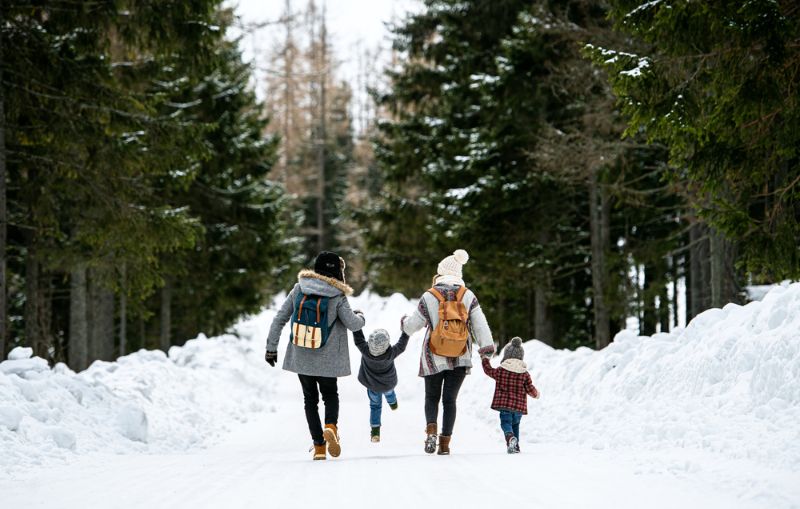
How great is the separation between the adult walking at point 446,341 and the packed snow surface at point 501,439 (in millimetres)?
402

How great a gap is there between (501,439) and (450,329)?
9.03 ft

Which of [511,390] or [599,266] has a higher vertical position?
[599,266]

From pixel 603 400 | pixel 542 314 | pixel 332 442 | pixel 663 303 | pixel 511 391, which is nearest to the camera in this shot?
pixel 332 442

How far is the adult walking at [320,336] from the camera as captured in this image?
263 inches

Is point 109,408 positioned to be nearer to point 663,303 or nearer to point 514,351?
point 514,351

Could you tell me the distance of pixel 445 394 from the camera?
6.98 m

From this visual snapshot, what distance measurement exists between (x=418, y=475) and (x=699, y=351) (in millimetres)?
3901

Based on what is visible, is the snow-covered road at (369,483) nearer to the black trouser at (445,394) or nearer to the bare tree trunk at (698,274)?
the black trouser at (445,394)

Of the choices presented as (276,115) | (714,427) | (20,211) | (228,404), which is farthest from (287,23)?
(276,115)

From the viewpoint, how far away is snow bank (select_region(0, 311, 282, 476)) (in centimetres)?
644

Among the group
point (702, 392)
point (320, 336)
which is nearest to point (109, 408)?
point (320, 336)

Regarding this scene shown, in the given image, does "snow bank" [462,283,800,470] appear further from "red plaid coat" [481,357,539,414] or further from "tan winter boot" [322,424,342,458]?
"tan winter boot" [322,424,342,458]

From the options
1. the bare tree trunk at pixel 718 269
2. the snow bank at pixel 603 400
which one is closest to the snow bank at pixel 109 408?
the snow bank at pixel 603 400

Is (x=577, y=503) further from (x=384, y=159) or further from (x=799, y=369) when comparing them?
(x=384, y=159)
